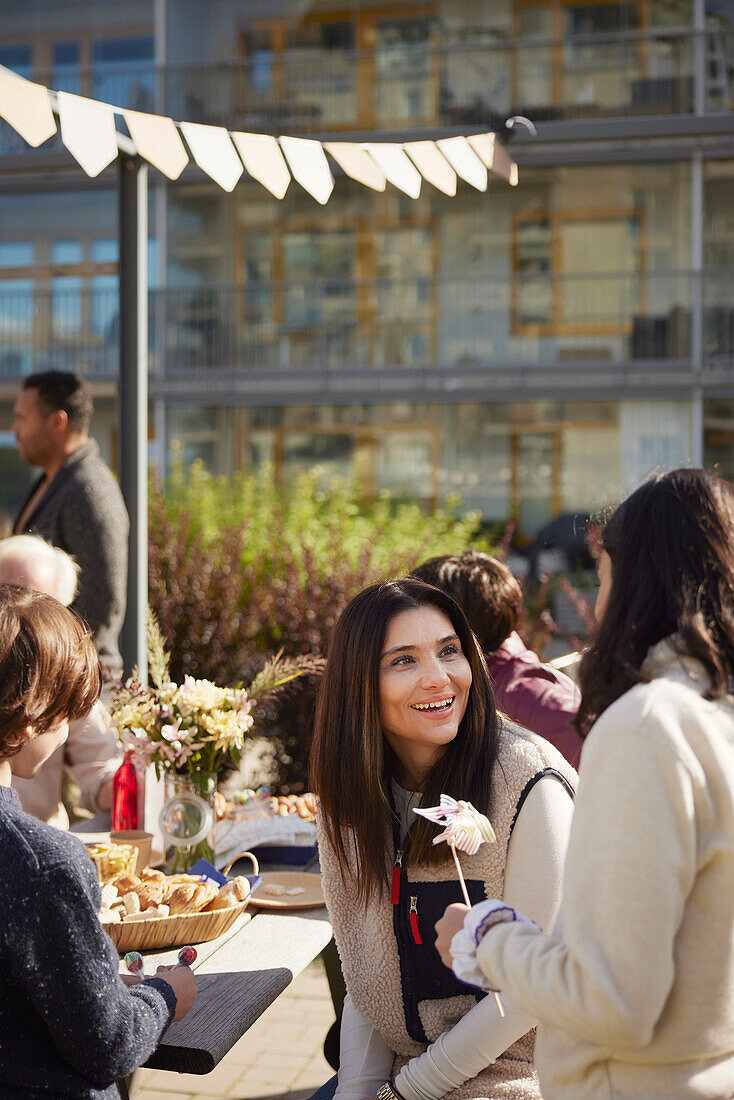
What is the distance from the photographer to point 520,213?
16.9 metres

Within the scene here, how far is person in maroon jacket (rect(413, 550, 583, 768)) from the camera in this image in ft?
10.3

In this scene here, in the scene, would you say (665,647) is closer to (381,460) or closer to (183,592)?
(183,592)

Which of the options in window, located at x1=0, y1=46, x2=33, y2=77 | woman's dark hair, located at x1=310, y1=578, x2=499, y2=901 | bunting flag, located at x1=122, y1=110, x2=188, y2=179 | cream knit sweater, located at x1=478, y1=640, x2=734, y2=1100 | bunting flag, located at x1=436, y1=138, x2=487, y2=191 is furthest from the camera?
window, located at x1=0, y1=46, x2=33, y2=77

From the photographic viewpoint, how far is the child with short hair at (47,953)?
1569mm

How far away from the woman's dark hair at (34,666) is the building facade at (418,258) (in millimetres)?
14763

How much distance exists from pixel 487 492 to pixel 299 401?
3.08 m

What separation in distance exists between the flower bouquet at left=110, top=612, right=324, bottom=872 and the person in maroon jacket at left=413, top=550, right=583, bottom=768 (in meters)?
0.74

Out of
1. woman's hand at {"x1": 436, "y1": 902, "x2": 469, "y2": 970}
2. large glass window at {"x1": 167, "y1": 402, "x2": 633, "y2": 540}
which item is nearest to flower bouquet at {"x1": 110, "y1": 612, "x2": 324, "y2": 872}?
woman's hand at {"x1": 436, "y1": 902, "x2": 469, "y2": 970}

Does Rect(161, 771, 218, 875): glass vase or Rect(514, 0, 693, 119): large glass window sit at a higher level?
Rect(514, 0, 693, 119): large glass window

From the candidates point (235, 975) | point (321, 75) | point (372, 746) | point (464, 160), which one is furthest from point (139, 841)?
point (321, 75)

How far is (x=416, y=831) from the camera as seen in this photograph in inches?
85.2

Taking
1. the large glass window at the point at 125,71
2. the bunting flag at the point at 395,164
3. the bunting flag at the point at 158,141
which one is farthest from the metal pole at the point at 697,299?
the bunting flag at the point at 158,141

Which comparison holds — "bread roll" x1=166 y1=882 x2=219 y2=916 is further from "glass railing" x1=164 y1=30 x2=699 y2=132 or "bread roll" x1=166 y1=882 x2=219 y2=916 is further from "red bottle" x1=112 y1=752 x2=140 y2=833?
"glass railing" x1=164 y1=30 x2=699 y2=132

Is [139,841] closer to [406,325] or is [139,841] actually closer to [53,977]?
[53,977]
